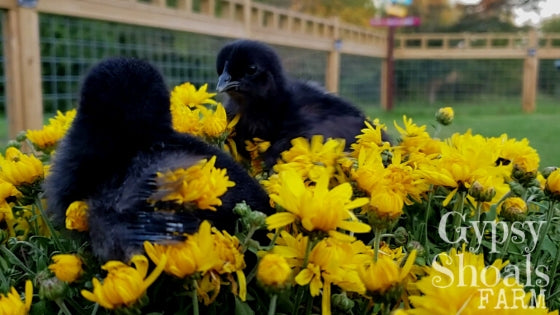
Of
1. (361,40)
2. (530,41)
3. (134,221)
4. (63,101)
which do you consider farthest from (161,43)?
(530,41)

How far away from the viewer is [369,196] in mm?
713

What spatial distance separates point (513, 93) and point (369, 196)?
1097cm

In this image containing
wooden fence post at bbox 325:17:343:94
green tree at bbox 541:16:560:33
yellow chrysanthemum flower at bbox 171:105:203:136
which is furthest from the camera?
green tree at bbox 541:16:560:33

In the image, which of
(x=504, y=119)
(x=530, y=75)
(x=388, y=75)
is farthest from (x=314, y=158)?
(x=530, y=75)

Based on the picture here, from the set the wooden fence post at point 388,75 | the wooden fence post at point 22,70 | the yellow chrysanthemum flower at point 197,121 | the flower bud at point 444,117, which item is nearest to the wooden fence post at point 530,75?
the wooden fence post at point 388,75

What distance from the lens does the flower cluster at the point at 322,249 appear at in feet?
1.80

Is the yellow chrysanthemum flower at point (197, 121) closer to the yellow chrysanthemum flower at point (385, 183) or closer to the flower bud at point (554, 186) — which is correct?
the yellow chrysanthemum flower at point (385, 183)

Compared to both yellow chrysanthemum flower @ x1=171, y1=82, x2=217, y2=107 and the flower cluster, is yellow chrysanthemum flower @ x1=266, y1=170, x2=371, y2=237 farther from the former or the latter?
yellow chrysanthemum flower @ x1=171, y1=82, x2=217, y2=107

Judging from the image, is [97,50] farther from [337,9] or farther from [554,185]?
[337,9]

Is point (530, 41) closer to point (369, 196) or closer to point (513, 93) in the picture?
point (513, 93)

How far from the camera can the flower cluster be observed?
1.80ft

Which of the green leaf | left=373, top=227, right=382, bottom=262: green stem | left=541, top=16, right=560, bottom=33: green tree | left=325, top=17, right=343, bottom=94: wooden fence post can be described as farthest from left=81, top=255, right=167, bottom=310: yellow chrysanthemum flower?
left=541, top=16, right=560, bottom=33: green tree

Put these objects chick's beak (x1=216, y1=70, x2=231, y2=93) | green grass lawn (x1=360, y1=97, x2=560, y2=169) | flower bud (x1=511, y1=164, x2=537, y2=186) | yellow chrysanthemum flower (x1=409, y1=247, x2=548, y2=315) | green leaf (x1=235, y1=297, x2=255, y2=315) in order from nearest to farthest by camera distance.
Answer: yellow chrysanthemum flower (x1=409, y1=247, x2=548, y2=315)
green leaf (x1=235, y1=297, x2=255, y2=315)
flower bud (x1=511, y1=164, x2=537, y2=186)
chick's beak (x1=216, y1=70, x2=231, y2=93)
green grass lawn (x1=360, y1=97, x2=560, y2=169)

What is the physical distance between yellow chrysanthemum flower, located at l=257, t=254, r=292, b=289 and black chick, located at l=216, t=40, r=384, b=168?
2.48 ft
